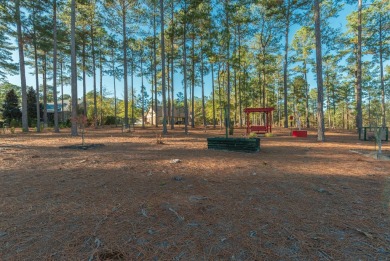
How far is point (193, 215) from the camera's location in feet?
8.27

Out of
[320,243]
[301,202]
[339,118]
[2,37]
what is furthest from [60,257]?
[339,118]

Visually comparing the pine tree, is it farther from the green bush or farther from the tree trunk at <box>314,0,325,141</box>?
the tree trunk at <box>314,0,325,141</box>

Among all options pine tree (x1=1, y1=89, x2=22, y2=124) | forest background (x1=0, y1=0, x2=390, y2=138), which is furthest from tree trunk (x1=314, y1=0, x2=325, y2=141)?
pine tree (x1=1, y1=89, x2=22, y2=124)

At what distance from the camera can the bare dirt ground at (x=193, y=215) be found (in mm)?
1861

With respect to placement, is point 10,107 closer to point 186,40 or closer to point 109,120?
point 109,120

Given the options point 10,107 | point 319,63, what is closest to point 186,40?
point 319,63

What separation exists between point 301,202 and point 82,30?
27.1 m

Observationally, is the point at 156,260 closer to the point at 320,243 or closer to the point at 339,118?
the point at 320,243

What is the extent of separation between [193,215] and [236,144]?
5681 mm

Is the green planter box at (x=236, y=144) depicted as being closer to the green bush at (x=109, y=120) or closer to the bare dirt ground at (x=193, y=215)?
the bare dirt ground at (x=193, y=215)

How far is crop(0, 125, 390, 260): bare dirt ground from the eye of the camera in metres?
1.86

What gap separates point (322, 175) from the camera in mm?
4418

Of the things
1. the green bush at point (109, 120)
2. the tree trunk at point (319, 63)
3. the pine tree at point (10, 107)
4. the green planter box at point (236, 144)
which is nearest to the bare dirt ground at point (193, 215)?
the green planter box at point (236, 144)

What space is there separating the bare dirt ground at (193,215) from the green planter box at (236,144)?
122 inches
